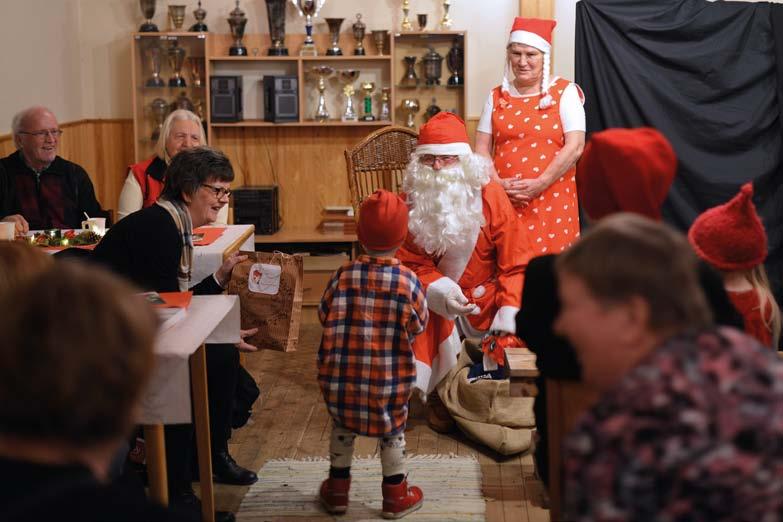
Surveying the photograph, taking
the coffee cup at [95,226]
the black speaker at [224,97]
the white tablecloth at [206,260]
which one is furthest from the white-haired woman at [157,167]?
the black speaker at [224,97]

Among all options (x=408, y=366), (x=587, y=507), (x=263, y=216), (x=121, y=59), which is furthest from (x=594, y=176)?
(x=121, y=59)

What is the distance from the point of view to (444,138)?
13.6 ft

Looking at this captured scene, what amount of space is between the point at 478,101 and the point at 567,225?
1.98 meters

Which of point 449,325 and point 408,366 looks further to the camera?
point 449,325

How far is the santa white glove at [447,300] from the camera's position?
3.91m

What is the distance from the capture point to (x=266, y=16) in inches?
249

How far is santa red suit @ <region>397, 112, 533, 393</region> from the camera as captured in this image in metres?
3.97

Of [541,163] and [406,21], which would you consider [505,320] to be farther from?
[406,21]

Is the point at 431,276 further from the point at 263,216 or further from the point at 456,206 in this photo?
the point at 263,216

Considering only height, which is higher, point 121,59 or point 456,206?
point 121,59

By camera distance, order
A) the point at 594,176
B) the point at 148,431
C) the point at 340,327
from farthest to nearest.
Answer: the point at 340,327 < the point at 148,431 < the point at 594,176

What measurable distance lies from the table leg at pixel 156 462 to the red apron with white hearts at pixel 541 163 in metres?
2.32

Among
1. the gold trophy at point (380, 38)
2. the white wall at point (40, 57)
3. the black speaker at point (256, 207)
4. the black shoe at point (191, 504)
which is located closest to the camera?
the black shoe at point (191, 504)

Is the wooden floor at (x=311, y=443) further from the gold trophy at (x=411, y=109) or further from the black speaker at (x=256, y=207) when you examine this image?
the gold trophy at (x=411, y=109)
